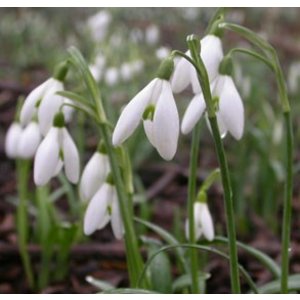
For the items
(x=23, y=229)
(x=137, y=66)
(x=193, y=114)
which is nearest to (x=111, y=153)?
(x=193, y=114)

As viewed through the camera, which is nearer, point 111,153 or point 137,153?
point 111,153

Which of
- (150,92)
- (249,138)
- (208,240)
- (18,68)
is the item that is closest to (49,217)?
(208,240)

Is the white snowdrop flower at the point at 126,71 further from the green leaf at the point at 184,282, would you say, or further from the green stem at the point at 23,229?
the green leaf at the point at 184,282

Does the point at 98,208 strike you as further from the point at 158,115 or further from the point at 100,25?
the point at 100,25

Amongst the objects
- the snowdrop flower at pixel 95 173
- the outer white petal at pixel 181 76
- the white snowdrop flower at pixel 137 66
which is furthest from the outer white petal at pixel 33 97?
the white snowdrop flower at pixel 137 66

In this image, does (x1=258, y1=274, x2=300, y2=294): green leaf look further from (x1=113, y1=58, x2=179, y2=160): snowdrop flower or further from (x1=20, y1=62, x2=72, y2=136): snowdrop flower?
(x1=20, y1=62, x2=72, y2=136): snowdrop flower

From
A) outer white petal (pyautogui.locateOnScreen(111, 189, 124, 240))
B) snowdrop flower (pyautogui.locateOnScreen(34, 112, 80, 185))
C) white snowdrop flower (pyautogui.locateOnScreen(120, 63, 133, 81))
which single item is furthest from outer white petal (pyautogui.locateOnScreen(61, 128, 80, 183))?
white snowdrop flower (pyautogui.locateOnScreen(120, 63, 133, 81))
